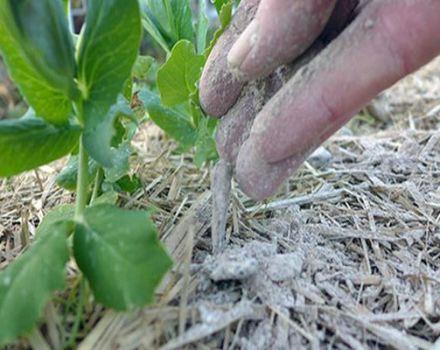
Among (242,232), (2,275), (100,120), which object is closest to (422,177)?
(242,232)

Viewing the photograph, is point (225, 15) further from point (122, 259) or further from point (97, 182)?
point (122, 259)

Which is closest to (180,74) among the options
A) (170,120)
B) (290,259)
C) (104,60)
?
(170,120)

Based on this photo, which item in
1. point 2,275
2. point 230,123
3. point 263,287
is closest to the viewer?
point 2,275

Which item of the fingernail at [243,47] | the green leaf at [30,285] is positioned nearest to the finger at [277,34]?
the fingernail at [243,47]

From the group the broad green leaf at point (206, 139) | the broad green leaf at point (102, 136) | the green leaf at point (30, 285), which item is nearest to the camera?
the green leaf at point (30, 285)

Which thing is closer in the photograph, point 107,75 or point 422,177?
point 107,75

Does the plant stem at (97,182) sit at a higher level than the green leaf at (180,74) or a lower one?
lower

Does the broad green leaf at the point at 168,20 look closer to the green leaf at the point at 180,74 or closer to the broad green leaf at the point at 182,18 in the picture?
the broad green leaf at the point at 182,18

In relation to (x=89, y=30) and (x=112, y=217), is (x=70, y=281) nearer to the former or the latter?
(x=112, y=217)
